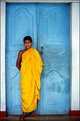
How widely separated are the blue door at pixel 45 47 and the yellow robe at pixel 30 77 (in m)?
0.29

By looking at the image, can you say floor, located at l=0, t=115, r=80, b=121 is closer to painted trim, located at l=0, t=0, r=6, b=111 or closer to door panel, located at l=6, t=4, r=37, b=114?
painted trim, located at l=0, t=0, r=6, b=111

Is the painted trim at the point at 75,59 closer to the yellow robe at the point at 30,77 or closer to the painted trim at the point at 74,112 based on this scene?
the painted trim at the point at 74,112

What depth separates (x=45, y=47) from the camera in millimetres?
9039

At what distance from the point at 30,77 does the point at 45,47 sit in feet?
2.61

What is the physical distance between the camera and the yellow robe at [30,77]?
871cm

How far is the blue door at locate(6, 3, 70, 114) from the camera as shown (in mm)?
9000

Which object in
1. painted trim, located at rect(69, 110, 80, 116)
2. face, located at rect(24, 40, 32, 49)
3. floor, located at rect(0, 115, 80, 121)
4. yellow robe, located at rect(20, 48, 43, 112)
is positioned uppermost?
face, located at rect(24, 40, 32, 49)

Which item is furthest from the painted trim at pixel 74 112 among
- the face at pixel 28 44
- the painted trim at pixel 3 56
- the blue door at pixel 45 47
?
the face at pixel 28 44

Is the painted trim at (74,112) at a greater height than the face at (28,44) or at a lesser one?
lesser

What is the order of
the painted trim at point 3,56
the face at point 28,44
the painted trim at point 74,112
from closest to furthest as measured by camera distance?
1. the face at point 28,44
2. the painted trim at point 3,56
3. the painted trim at point 74,112

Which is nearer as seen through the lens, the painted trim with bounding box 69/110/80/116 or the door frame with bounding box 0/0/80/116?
the door frame with bounding box 0/0/80/116

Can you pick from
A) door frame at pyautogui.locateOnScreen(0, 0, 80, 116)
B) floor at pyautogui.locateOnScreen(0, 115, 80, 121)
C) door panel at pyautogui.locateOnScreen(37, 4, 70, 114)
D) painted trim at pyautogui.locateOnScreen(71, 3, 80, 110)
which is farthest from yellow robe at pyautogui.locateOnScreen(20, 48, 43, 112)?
painted trim at pyautogui.locateOnScreen(71, 3, 80, 110)

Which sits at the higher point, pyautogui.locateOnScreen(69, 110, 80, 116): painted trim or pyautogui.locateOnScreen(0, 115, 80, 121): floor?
pyautogui.locateOnScreen(69, 110, 80, 116): painted trim

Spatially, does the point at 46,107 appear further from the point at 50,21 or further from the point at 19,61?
the point at 50,21
